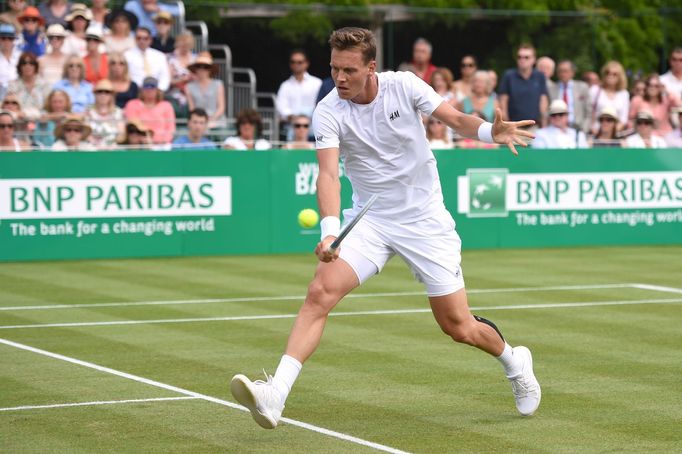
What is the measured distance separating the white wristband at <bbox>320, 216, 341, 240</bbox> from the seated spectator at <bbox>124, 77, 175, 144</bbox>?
11.8 m

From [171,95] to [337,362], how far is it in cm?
1067

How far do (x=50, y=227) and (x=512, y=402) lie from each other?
Answer: 10421mm

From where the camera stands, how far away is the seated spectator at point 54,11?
2092 centimetres

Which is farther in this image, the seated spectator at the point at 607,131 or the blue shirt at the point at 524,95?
the blue shirt at the point at 524,95

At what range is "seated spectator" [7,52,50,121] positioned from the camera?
18.7 m

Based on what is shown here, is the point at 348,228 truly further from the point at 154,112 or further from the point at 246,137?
the point at 154,112

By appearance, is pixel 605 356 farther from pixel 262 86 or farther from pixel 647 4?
pixel 647 4

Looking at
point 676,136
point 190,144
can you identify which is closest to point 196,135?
point 190,144

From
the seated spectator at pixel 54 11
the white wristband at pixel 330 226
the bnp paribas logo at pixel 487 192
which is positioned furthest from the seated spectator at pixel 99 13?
the white wristband at pixel 330 226

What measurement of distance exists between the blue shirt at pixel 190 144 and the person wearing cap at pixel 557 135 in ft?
15.7

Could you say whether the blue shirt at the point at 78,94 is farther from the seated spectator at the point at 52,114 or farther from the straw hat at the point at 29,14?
the straw hat at the point at 29,14

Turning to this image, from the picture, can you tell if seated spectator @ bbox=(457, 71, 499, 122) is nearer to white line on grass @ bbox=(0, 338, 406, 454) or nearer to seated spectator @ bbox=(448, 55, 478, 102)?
seated spectator @ bbox=(448, 55, 478, 102)

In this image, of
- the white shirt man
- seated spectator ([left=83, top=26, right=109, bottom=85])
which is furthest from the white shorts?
the white shirt man

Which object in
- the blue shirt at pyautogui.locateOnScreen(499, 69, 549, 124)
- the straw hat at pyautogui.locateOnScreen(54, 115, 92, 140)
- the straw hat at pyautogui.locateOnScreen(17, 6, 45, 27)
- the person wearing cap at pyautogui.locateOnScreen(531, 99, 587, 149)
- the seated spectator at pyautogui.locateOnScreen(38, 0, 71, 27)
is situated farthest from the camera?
the blue shirt at pyautogui.locateOnScreen(499, 69, 549, 124)
